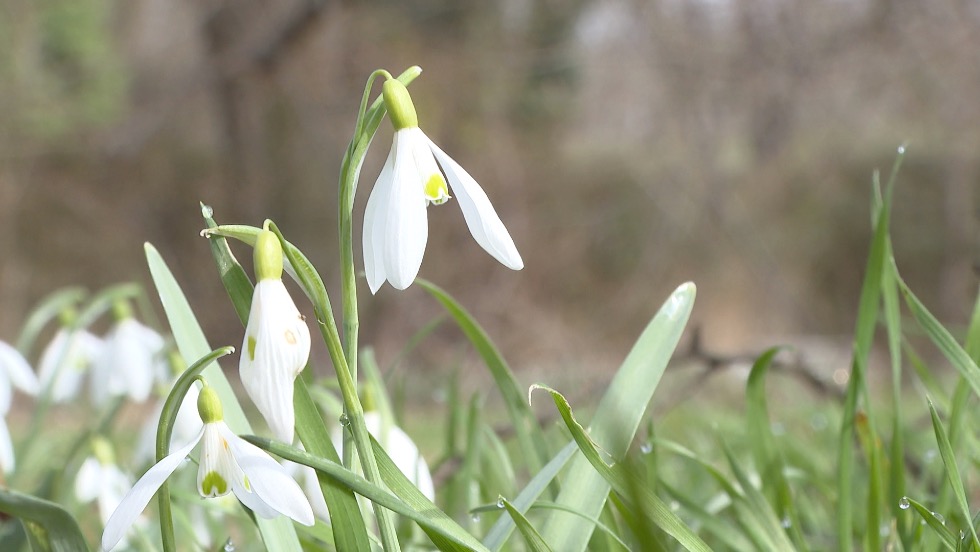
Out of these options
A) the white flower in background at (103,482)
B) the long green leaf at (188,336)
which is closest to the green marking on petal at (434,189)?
the long green leaf at (188,336)

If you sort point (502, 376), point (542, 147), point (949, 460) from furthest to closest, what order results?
1. point (542, 147)
2. point (502, 376)
3. point (949, 460)

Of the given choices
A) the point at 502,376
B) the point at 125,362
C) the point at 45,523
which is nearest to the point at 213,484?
the point at 45,523

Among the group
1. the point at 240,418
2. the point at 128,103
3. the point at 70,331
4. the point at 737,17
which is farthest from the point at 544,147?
the point at 240,418

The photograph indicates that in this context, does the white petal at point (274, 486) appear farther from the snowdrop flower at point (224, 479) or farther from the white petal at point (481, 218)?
the white petal at point (481, 218)

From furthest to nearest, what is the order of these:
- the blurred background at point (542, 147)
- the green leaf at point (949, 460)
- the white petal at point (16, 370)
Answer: the blurred background at point (542, 147) < the white petal at point (16, 370) < the green leaf at point (949, 460)

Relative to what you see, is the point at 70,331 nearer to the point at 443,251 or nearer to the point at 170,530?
the point at 170,530

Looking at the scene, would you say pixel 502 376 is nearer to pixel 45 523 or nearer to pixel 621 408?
pixel 621 408

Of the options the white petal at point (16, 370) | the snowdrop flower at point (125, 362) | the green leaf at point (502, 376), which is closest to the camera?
the green leaf at point (502, 376)

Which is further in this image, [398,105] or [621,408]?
[621,408]
